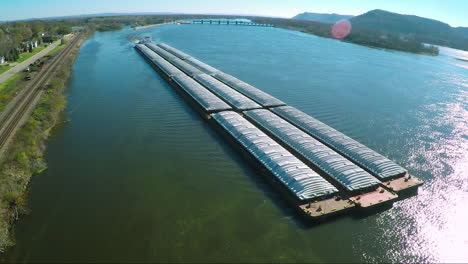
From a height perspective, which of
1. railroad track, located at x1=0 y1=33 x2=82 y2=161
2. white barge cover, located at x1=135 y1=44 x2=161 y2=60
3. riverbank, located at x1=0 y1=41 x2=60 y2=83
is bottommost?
railroad track, located at x1=0 y1=33 x2=82 y2=161

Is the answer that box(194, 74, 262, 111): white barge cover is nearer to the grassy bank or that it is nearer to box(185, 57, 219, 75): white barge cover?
box(185, 57, 219, 75): white barge cover

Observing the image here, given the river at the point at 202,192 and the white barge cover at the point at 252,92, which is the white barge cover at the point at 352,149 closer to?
the river at the point at 202,192

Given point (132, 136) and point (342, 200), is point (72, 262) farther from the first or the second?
point (342, 200)

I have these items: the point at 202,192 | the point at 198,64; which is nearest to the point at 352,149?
the point at 202,192

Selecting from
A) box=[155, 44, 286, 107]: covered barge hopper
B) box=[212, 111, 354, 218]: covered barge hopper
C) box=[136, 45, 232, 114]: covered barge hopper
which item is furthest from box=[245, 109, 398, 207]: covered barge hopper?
box=[136, 45, 232, 114]: covered barge hopper

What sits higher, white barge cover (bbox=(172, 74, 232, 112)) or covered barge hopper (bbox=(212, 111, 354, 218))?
white barge cover (bbox=(172, 74, 232, 112))

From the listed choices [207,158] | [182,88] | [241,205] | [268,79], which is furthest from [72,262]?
[268,79]
